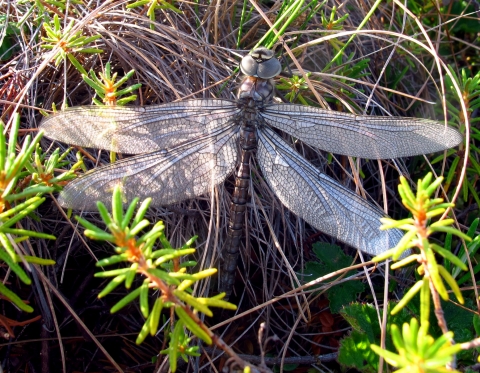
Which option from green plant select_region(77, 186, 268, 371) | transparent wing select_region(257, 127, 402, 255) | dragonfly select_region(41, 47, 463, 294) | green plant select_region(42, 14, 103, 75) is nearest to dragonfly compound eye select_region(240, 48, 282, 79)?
dragonfly select_region(41, 47, 463, 294)

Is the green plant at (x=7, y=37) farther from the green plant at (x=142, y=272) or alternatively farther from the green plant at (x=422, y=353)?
the green plant at (x=422, y=353)

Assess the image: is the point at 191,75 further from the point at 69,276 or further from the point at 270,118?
the point at 69,276

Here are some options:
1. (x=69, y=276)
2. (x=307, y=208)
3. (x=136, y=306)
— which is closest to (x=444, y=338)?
(x=307, y=208)

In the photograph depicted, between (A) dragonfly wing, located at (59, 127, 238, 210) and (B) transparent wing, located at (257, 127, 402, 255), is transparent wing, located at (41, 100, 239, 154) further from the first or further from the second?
(B) transparent wing, located at (257, 127, 402, 255)

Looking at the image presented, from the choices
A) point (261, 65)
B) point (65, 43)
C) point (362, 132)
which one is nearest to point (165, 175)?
point (261, 65)

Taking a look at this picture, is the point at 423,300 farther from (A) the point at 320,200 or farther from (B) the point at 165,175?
(B) the point at 165,175

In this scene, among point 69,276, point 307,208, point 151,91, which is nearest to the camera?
point 307,208

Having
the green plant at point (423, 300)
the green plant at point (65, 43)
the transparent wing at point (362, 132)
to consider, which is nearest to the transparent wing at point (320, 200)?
the transparent wing at point (362, 132)
